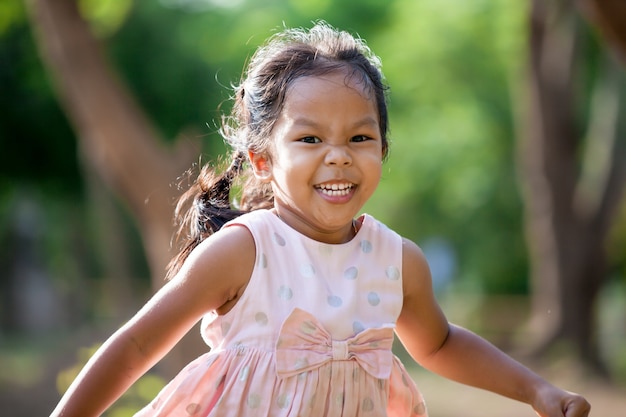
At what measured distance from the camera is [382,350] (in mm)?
2568

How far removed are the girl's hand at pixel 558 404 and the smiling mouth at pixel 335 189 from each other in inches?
27.7

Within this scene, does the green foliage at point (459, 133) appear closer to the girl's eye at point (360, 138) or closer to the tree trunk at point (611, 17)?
the tree trunk at point (611, 17)

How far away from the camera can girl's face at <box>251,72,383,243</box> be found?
99.5 inches

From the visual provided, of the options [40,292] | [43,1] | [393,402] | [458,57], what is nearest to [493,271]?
[458,57]

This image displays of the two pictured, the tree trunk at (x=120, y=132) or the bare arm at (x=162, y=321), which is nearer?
the bare arm at (x=162, y=321)

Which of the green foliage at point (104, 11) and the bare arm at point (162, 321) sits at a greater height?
the green foliage at point (104, 11)

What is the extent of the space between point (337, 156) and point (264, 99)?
0.28m

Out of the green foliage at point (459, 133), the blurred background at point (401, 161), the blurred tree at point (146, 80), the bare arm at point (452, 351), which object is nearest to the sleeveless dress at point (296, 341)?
the bare arm at point (452, 351)

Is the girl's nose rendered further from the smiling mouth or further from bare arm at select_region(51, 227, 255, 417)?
bare arm at select_region(51, 227, 255, 417)

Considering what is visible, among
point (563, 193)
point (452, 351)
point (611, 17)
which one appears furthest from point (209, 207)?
point (563, 193)

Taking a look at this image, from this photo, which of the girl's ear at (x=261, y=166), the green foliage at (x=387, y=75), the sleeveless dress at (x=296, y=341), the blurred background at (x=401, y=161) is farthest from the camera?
the green foliage at (x=387, y=75)

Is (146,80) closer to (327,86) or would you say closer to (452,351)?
(452,351)

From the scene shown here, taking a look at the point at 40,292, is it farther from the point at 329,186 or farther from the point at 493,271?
the point at 329,186

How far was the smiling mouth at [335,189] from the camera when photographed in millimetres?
2551
